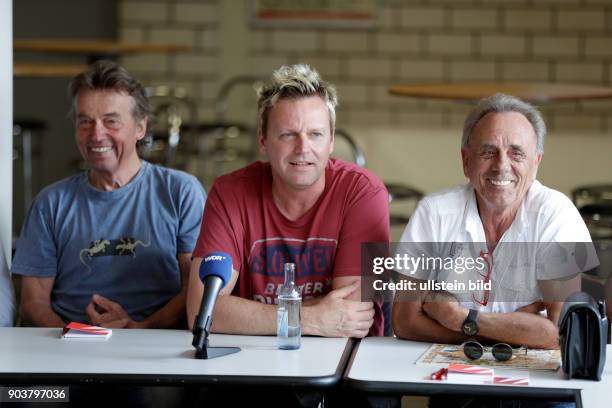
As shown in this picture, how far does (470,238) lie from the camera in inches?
105

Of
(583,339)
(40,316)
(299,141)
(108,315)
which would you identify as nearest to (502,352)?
(583,339)

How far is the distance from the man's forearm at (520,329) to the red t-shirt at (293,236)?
43cm

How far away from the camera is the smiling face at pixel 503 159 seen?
2615mm

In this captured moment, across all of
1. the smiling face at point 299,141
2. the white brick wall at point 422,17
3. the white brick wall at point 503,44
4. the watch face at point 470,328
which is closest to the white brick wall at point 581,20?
the white brick wall at point 503,44

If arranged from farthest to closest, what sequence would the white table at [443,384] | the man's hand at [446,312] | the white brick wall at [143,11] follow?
1. the white brick wall at [143,11]
2. the man's hand at [446,312]
3. the white table at [443,384]

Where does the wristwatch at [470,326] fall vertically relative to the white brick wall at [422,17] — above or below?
below

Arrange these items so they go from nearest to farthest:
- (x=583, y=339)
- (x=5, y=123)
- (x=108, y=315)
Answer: (x=583, y=339) < (x=108, y=315) < (x=5, y=123)

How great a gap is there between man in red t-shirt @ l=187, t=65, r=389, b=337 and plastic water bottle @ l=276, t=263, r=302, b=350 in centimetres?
33

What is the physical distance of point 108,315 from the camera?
10.3 feet

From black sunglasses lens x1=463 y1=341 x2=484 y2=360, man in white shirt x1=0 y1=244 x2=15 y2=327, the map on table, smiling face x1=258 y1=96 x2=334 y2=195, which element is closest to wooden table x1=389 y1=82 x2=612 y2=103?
smiling face x1=258 y1=96 x2=334 y2=195

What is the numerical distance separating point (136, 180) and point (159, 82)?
→ 414cm

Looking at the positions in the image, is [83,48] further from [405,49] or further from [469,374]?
[469,374]

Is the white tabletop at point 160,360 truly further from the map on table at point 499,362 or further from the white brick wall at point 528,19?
the white brick wall at point 528,19

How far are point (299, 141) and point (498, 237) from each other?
0.57 metres
